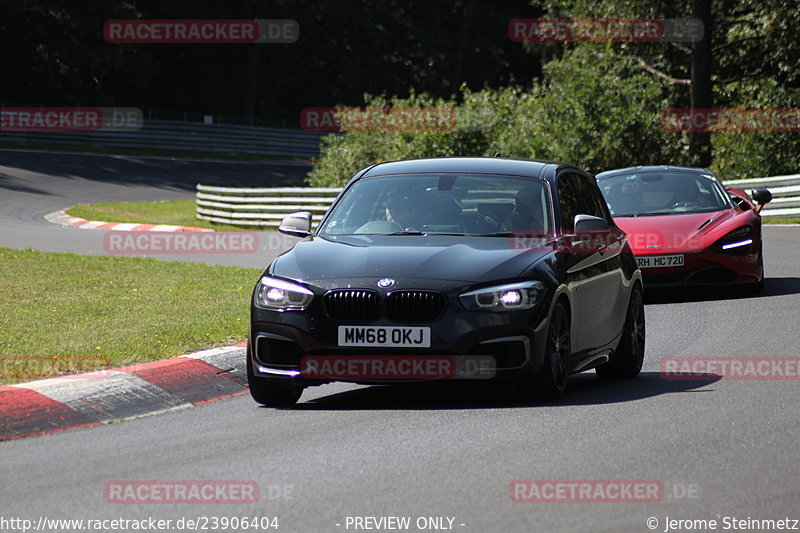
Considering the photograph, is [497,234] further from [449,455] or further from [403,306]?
[449,455]

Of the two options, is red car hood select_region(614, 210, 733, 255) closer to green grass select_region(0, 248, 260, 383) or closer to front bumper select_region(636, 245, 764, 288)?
front bumper select_region(636, 245, 764, 288)

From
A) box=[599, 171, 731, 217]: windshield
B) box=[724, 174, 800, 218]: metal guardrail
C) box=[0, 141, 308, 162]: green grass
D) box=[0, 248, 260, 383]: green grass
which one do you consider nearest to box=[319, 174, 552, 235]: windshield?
box=[0, 248, 260, 383]: green grass

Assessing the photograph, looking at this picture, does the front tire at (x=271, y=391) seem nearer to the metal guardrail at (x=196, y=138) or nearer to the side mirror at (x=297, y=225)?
the side mirror at (x=297, y=225)

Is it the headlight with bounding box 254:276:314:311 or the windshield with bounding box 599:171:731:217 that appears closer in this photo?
the headlight with bounding box 254:276:314:311

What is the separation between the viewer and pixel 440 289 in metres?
7.88

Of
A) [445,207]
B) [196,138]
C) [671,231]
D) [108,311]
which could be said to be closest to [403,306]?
[445,207]

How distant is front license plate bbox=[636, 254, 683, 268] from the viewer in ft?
48.6

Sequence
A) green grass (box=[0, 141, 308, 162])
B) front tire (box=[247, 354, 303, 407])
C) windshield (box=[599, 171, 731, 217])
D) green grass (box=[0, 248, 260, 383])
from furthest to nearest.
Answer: green grass (box=[0, 141, 308, 162]) → windshield (box=[599, 171, 731, 217]) → green grass (box=[0, 248, 260, 383]) → front tire (box=[247, 354, 303, 407])

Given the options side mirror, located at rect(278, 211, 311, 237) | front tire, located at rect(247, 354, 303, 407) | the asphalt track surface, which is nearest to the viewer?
the asphalt track surface

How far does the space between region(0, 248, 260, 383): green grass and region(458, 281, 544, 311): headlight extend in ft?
8.99

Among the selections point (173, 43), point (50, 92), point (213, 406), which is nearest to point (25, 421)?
point (213, 406)

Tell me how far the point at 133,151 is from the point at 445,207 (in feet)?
167

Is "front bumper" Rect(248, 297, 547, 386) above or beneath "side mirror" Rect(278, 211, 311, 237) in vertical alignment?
beneath

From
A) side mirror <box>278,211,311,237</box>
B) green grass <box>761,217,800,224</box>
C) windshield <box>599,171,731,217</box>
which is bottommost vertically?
green grass <box>761,217,800,224</box>
